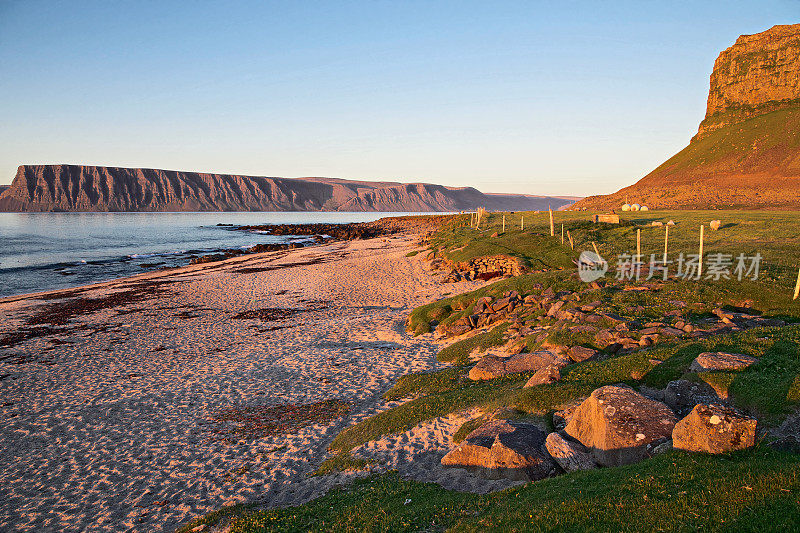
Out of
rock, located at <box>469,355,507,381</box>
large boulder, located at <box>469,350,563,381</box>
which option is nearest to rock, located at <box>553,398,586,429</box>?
large boulder, located at <box>469,350,563,381</box>

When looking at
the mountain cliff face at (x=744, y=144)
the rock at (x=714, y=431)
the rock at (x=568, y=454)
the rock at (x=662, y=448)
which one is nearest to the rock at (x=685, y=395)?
the rock at (x=662, y=448)

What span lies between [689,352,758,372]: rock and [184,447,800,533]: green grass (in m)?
3.36

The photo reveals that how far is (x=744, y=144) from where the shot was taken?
110 metres

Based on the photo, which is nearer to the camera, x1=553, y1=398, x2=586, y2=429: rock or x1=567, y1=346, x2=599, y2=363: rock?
x1=553, y1=398, x2=586, y2=429: rock

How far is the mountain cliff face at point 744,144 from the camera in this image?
78.6m

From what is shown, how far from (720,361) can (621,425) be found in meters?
3.56

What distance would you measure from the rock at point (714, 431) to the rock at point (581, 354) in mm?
5966

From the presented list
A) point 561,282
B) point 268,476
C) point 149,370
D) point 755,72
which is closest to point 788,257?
point 561,282

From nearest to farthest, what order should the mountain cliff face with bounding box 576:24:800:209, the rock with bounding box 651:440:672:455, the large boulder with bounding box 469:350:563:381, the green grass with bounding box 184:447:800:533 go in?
the green grass with bounding box 184:447:800:533 < the rock with bounding box 651:440:672:455 < the large boulder with bounding box 469:350:563:381 < the mountain cliff face with bounding box 576:24:800:209

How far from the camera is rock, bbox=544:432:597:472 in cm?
769

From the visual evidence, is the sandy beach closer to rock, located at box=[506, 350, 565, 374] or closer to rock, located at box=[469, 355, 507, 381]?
rock, located at box=[469, 355, 507, 381]

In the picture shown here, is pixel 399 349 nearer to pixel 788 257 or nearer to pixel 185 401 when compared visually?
pixel 185 401

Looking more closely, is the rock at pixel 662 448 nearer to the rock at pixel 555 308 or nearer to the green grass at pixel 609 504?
the green grass at pixel 609 504

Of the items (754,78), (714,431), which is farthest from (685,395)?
(754,78)
